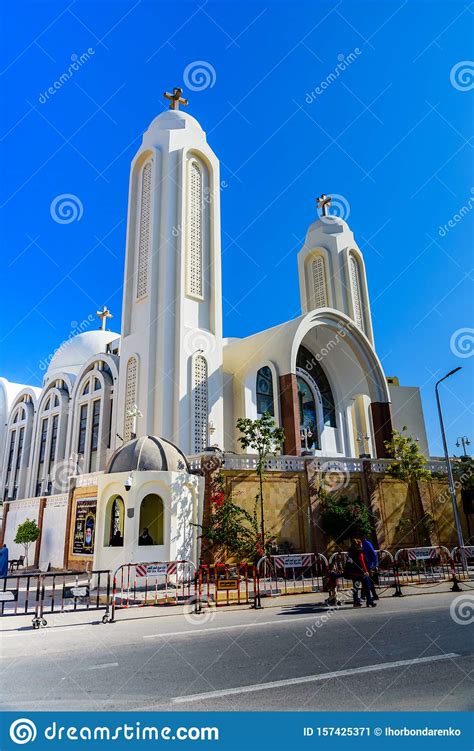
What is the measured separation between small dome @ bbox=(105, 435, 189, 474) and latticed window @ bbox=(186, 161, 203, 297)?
10.9 meters

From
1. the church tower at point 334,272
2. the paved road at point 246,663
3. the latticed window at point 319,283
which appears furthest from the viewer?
the latticed window at point 319,283

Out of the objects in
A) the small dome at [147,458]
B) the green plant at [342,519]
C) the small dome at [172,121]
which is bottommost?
the green plant at [342,519]

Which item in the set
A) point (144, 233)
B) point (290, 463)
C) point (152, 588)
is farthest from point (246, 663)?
point (144, 233)

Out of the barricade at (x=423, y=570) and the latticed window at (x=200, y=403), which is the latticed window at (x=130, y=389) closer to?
the latticed window at (x=200, y=403)

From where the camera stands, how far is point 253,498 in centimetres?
1728

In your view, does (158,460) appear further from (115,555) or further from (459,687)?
(459,687)

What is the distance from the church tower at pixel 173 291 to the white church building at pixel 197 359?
6cm

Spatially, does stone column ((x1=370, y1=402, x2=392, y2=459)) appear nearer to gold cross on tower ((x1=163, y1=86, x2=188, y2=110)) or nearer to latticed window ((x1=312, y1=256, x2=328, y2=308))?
latticed window ((x1=312, y1=256, x2=328, y2=308))

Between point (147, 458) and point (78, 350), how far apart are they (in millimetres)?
27379

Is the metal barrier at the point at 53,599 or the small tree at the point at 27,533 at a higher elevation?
the small tree at the point at 27,533

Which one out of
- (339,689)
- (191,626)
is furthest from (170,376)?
(339,689)

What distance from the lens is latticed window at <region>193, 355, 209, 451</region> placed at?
886 inches

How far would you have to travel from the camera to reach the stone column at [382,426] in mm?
27078

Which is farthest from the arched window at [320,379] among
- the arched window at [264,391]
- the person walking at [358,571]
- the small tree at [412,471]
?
the person walking at [358,571]
